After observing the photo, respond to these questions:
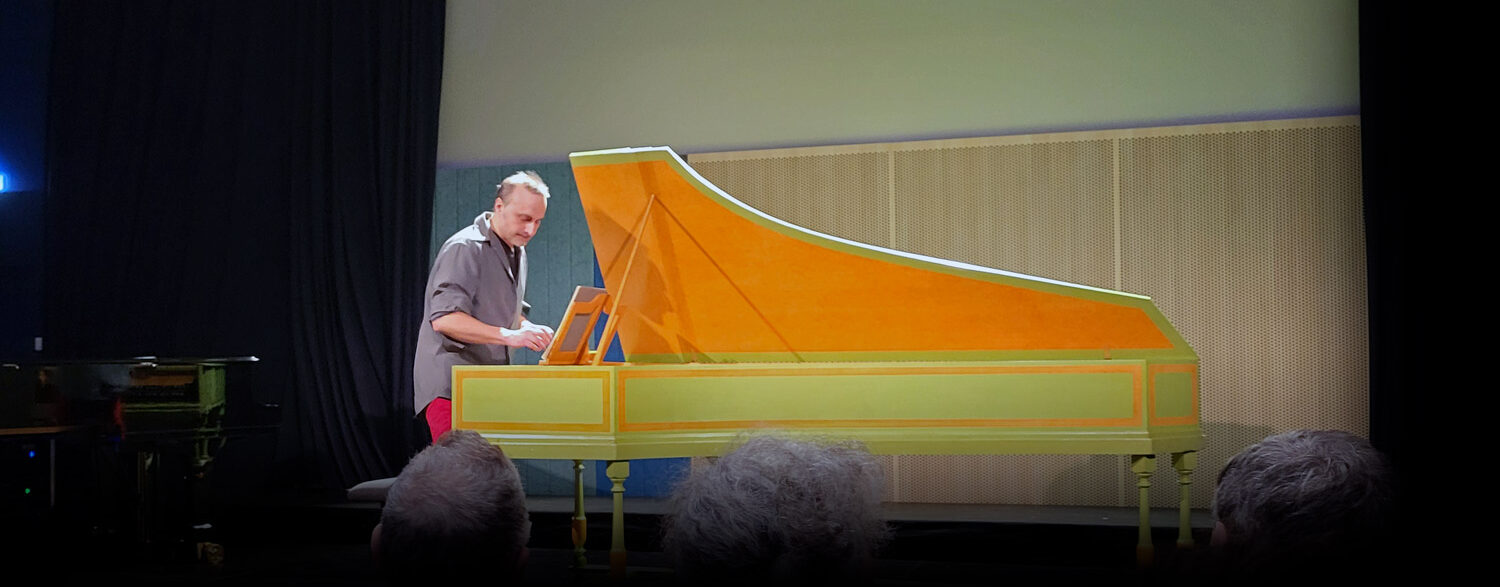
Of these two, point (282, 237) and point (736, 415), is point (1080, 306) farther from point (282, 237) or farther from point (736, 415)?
point (282, 237)

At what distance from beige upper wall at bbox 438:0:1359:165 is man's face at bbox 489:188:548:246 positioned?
1.94 meters

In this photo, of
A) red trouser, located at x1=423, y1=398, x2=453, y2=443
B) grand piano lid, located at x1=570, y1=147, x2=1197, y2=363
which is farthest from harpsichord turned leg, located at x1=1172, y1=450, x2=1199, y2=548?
red trouser, located at x1=423, y1=398, x2=453, y2=443

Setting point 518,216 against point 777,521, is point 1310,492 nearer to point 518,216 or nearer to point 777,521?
point 777,521

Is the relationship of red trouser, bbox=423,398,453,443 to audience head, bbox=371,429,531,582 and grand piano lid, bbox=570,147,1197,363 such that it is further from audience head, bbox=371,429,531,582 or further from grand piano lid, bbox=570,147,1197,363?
audience head, bbox=371,429,531,582

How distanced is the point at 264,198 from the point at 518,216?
2.84 meters

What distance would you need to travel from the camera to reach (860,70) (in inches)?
217

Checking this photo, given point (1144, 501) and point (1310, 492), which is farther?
point (1144, 501)

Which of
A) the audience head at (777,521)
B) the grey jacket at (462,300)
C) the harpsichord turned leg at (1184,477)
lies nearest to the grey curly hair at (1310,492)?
the audience head at (777,521)

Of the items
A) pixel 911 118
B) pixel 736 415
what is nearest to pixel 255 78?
pixel 911 118

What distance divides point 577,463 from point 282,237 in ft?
9.72

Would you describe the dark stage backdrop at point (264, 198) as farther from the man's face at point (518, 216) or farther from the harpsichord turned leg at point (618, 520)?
the harpsichord turned leg at point (618, 520)

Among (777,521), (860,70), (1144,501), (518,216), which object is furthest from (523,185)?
(777,521)

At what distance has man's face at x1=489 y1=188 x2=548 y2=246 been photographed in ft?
12.6

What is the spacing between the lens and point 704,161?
5668mm
